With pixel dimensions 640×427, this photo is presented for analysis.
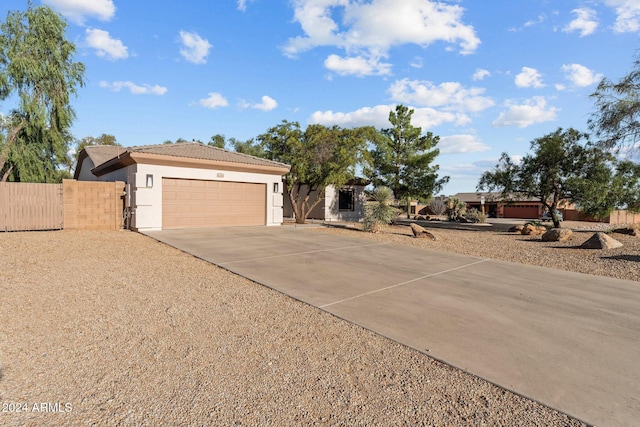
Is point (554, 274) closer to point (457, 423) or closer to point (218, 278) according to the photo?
point (457, 423)

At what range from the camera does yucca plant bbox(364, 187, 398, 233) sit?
15.5m

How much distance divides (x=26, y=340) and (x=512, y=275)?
27.1 ft

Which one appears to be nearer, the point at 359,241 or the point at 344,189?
the point at 359,241

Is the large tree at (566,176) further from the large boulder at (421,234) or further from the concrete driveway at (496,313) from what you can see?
the concrete driveway at (496,313)

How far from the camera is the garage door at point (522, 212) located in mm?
45691

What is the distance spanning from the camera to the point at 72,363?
3.03 meters

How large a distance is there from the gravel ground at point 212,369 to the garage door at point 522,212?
50916mm

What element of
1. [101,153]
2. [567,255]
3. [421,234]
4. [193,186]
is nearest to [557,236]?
[567,255]

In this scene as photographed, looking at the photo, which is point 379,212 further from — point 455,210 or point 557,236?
point 455,210

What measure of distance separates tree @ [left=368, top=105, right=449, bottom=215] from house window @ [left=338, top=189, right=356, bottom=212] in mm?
2864

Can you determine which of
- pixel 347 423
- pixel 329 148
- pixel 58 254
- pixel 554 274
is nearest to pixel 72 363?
pixel 347 423

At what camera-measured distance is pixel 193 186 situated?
15.2 m

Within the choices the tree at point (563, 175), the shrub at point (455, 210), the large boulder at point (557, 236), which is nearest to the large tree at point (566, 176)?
the tree at point (563, 175)

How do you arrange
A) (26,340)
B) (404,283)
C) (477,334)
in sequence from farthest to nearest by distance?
1. (404,283)
2. (477,334)
3. (26,340)
